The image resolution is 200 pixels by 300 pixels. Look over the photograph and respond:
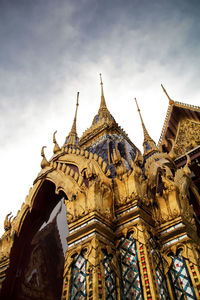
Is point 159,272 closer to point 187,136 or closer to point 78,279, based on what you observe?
point 78,279

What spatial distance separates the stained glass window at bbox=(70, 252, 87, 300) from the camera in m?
3.41

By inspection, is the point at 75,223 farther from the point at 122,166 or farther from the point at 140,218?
the point at 122,166

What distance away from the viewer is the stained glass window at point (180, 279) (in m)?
3.49

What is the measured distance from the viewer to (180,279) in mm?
3664

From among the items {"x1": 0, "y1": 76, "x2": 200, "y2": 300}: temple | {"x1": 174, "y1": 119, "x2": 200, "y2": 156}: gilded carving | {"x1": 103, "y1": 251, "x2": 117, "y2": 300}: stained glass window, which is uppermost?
{"x1": 174, "y1": 119, "x2": 200, "y2": 156}: gilded carving

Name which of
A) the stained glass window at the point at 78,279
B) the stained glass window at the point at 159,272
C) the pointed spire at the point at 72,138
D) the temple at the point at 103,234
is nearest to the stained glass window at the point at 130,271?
the temple at the point at 103,234

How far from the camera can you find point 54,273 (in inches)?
276

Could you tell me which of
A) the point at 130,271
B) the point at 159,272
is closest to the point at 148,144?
the point at 159,272

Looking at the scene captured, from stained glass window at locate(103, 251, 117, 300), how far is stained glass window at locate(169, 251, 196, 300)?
827 mm

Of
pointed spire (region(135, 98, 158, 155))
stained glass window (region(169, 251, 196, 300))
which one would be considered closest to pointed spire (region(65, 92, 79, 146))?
pointed spire (region(135, 98, 158, 155))

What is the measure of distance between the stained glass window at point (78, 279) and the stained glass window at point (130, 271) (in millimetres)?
530

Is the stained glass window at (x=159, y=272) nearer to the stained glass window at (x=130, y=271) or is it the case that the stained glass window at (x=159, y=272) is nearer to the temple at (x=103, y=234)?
the temple at (x=103, y=234)

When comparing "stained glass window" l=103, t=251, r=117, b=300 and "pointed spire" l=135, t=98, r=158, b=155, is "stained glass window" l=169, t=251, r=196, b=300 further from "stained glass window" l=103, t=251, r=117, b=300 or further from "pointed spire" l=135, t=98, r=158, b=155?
"pointed spire" l=135, t=98, r=158, b=155

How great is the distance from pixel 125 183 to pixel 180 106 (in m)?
9.90
